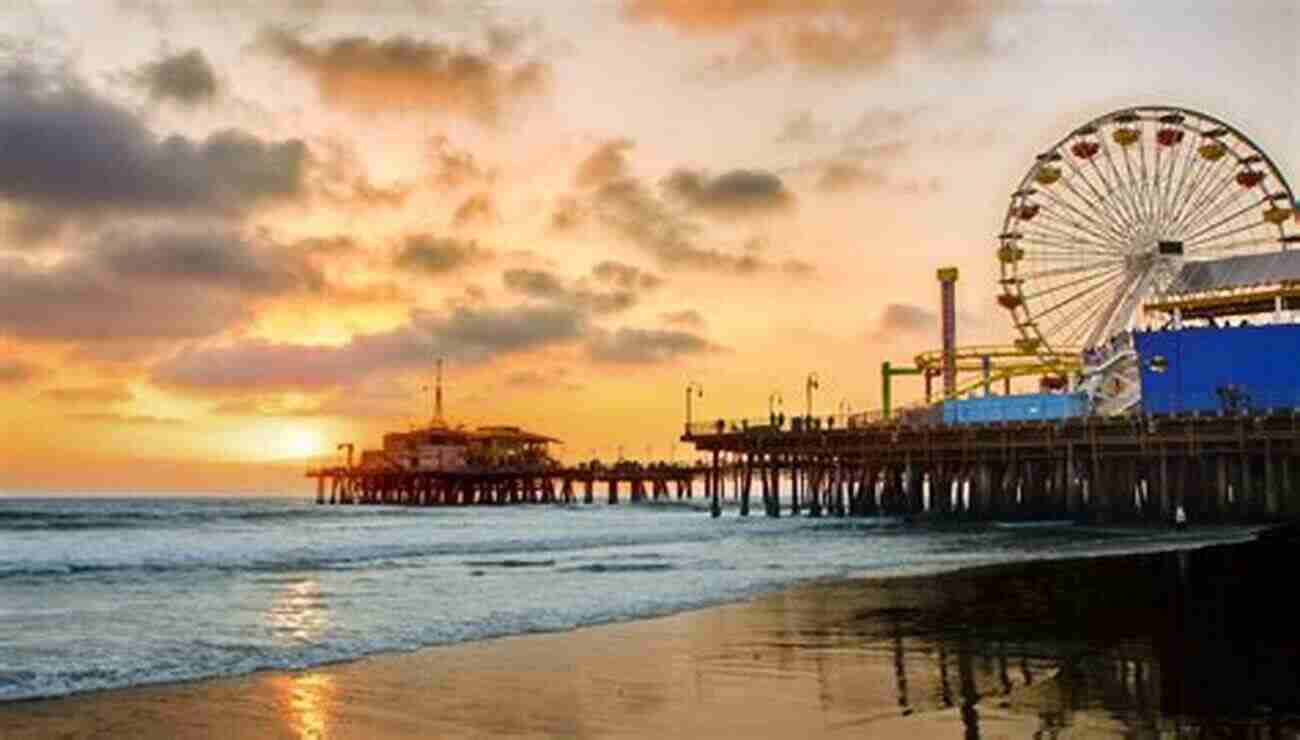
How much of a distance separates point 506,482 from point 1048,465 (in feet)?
267

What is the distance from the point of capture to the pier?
128m

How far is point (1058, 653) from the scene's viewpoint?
13062 mm

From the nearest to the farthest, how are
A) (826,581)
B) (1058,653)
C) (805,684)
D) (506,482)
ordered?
(805,684) → (1058,653) → (826,581) → (506,482)

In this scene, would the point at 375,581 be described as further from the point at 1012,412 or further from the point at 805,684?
the point at 1012,412

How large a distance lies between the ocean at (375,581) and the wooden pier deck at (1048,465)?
4298mm

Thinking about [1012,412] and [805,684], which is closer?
[805,684]

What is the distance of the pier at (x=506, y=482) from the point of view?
420ft

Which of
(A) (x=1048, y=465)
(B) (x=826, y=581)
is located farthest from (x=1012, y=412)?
(B) (x=826, y=581)

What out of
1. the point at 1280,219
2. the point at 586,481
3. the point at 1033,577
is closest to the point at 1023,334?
the point at 1280,219

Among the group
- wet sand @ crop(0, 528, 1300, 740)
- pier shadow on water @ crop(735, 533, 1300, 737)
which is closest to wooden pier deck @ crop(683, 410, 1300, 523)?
pier shadow on water @ crop(735, 533, 1300, 737)

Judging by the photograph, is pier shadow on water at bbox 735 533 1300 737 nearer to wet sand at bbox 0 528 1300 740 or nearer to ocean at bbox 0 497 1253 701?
wet sand at bbox 0 528 1300 740

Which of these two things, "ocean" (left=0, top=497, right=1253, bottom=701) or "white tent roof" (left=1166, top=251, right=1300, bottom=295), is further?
"white tent roof" (left=1166, top=251, right=1300, bottom=295)

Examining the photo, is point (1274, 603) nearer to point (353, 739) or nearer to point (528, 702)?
point (528, 702)

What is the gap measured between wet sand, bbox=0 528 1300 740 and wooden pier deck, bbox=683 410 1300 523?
33.1 m
